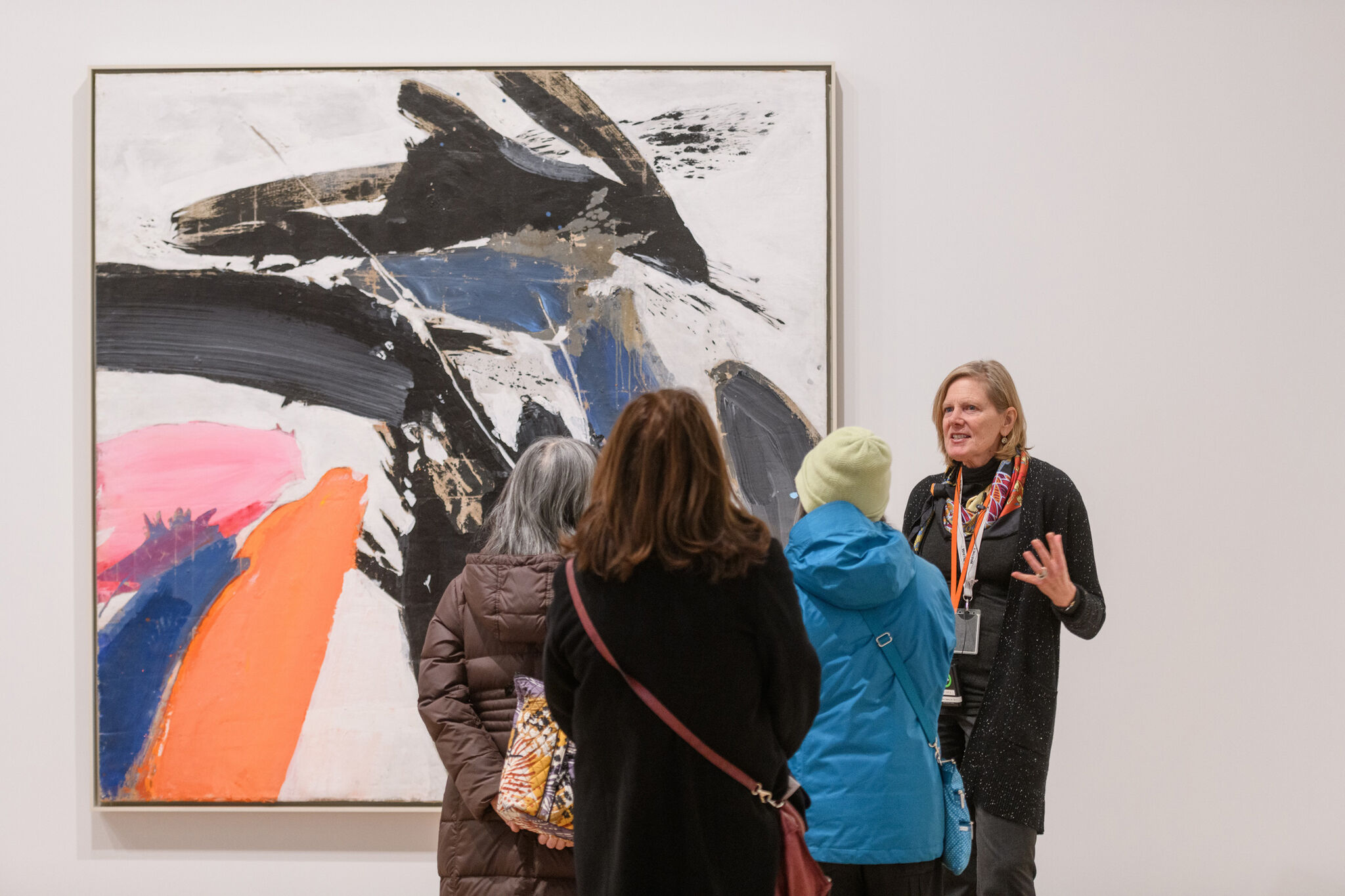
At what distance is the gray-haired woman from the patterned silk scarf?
35.3 inches

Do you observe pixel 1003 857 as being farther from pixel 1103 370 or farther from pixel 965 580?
pixel 1103 370

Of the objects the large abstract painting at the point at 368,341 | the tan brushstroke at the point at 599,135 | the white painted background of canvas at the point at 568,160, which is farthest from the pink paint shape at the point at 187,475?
the tan brushstroke at the point at 599,135

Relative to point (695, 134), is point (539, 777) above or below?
below

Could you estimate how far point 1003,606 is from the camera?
2139 mm

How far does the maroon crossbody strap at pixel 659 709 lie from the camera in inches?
54.1

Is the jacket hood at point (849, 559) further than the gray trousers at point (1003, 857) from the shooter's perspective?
No

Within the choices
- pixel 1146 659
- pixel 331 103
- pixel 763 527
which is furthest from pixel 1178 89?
pixel 331 103

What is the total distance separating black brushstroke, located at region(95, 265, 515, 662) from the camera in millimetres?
2742

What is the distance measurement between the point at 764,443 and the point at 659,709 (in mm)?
1436

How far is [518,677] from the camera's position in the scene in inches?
70.4

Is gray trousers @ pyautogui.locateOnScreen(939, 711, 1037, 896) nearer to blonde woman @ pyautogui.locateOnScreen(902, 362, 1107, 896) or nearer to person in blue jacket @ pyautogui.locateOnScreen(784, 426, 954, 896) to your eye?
blonde woman @ pyautogui.locateOnScreen(902, 362, 1107, 896)

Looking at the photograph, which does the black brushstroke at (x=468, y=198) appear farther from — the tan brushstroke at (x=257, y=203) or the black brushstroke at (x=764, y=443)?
the black brushstroke at (x=764, y=443)

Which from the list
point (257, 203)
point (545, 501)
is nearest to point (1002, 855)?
point (545, 501)

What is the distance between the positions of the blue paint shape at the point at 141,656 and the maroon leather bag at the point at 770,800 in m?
1.76
